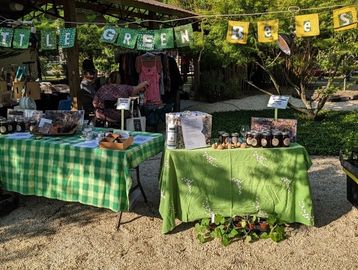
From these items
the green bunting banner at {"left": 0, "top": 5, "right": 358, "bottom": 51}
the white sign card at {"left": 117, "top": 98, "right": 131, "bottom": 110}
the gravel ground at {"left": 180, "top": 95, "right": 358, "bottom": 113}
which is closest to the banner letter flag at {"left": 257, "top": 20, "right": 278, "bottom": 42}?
the green bunting banner at {"left": 0, "top": 5, "right": 358, "bottom": 51}

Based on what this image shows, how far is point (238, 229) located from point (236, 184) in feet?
1.31

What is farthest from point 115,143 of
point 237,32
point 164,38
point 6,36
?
point 6,36

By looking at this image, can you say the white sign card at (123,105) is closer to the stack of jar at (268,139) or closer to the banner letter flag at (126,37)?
the stack of jar at (268,139)

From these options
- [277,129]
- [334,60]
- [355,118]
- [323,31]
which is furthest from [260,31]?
[355,118]

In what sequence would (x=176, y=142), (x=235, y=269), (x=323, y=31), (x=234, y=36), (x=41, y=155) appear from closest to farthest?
1. (x=235, y=269)
2. (x=176, y=142)
3. (x=41, y=155)
4. (x=234, y=36)
5. (x=323, y=31)

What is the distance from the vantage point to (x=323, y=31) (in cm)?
805

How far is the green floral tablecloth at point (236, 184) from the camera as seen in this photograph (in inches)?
136

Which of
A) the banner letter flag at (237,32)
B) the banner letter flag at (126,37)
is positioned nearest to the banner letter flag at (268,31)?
the banner letter flag at (237,32)

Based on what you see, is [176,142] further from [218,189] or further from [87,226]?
[87,226]

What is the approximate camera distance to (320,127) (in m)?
8.20

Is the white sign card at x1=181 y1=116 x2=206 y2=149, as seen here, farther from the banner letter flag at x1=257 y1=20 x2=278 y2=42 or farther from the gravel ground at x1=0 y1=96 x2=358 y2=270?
the banner letter flag at x1=257 y1=20 x2=278 y2=42

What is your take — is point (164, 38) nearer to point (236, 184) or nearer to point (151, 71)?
point (236, 184)

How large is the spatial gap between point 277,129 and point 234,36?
5.40ft

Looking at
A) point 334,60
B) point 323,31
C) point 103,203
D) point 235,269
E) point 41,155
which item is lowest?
point 235,269
